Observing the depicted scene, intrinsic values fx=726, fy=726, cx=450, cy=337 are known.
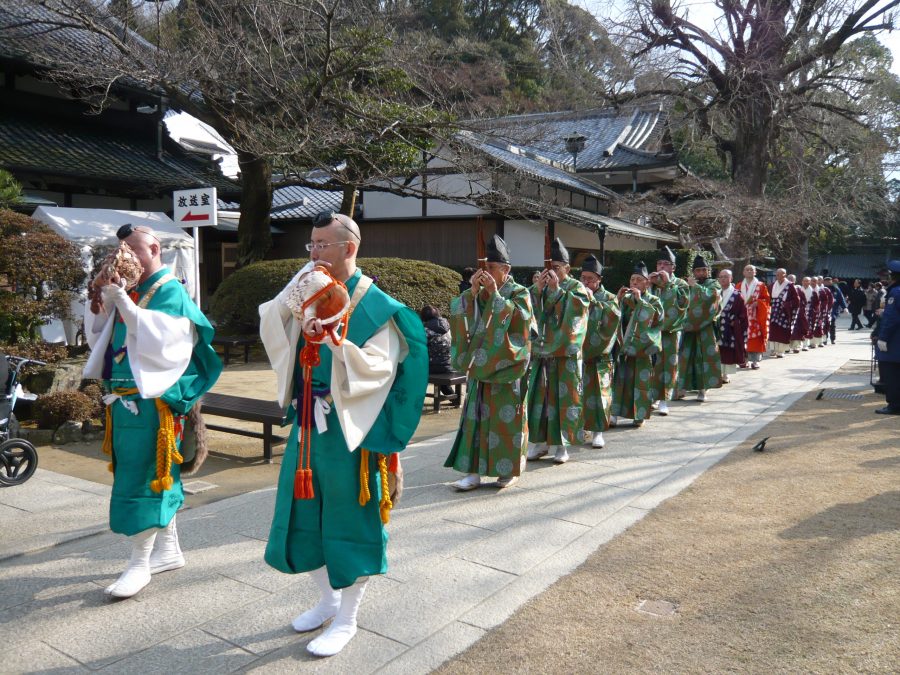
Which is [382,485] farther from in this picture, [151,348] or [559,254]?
[559,254]

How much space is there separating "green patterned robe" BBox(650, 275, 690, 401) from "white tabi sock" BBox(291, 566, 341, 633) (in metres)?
6.13

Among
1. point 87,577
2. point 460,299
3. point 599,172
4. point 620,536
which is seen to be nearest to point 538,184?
point 599,172

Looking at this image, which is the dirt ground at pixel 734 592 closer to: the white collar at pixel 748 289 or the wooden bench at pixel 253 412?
the wooden bench at pixel 253 412

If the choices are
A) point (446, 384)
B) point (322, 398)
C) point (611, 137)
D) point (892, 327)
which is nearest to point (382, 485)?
point (322, 398)

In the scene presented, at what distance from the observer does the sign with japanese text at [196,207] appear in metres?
8.85

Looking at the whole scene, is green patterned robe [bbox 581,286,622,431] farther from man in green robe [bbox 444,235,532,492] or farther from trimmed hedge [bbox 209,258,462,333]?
trimmed hedge [bbox 209,258,462,333]

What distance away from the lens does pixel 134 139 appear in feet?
57.4

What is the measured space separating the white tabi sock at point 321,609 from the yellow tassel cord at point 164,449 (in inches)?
37.2

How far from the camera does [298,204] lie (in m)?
22.0

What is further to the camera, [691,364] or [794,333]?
[794,333]

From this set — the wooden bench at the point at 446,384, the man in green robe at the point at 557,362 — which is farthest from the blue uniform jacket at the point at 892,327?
the wooden bench at the point at 446,384

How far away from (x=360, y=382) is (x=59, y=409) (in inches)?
205

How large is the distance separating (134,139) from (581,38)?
1659cm

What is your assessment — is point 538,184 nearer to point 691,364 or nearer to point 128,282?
point 691,364
